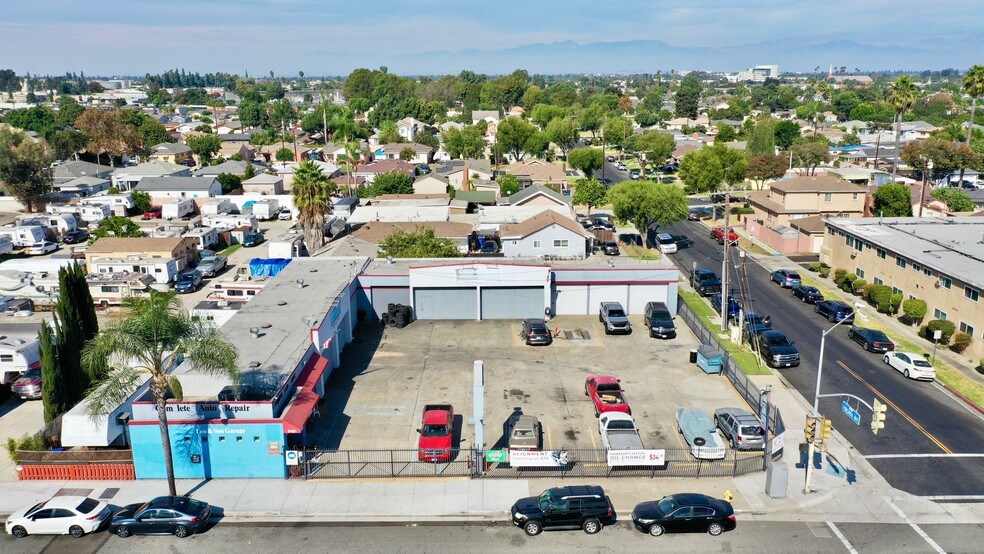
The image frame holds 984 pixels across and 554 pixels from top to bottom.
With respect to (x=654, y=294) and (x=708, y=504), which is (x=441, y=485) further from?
(x=654, y=294)

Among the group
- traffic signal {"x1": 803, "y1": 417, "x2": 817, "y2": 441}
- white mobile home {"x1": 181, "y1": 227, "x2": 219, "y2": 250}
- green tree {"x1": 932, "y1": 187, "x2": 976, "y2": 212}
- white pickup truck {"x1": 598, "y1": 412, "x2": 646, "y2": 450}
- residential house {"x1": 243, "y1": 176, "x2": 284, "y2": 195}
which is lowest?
white pickup truck {"x1": 598, "y1": 412, "x2": 646, "y2": 450}

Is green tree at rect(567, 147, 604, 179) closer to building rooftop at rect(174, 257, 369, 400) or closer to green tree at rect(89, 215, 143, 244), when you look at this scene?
building rooftop at rect(174, 257, 369, 400)

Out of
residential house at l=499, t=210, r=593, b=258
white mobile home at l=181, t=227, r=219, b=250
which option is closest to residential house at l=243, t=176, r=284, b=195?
white mobile home at l=181, t=227, r=219, b=250

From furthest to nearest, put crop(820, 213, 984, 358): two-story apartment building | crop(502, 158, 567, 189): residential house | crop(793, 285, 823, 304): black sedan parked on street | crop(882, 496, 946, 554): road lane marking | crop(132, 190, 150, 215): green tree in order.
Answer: crop(502, 158, 567, 189): residential house → crop(132, 190, 150, 215): green tree → crop(793, 285, 823, 304): black sedan parked on street → crop(820, 213, 984, 358): two-story apartment building → crop(882, 496, 946, 554): road lane marking

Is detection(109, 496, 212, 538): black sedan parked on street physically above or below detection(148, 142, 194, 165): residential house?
below

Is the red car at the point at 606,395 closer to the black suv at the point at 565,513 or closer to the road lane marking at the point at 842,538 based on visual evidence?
the black suv at the point at 565,513

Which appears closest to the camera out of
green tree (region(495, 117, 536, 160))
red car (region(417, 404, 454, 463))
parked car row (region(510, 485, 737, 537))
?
parked car row (region(510, 485, 737, 537))

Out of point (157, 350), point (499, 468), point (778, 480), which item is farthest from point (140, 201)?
point (778, 480)

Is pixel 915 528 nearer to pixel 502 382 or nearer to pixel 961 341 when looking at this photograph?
pixel 502 382

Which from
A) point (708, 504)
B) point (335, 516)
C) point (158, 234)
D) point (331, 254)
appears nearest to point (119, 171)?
point (158, 234)
